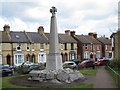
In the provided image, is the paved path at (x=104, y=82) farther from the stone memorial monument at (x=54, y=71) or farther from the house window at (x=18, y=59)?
the house window at (x=18, y=59)

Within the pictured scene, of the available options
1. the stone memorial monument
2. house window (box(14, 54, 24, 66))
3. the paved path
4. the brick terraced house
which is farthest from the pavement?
house window (box(14, 54, 24, 66))

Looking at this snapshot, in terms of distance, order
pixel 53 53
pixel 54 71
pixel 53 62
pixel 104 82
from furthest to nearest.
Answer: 1. pixel 53 53
2. pixel 53 62
3. pixel 54 71
4. pixel 104 82

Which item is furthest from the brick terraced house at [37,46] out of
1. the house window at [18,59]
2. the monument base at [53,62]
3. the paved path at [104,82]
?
the paved path at [104,82]

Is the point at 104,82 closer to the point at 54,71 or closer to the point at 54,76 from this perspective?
the point at 54,76

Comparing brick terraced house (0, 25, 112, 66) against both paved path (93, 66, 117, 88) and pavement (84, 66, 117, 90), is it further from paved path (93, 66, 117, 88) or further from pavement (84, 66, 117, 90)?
pavement (84, 66, 117, 90)

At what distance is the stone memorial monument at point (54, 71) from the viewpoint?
56.4 ft

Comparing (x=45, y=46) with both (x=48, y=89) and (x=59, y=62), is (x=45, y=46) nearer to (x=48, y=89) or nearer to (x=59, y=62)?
(x=59, y=62)

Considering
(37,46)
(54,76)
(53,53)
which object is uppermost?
(37,46)

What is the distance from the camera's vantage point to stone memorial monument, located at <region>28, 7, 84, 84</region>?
17.2m

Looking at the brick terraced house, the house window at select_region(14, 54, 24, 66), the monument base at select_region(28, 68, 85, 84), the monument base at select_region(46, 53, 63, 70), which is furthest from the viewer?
the house window at select_region(14, 54, 24, 66)

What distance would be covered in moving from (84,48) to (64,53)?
688 cm

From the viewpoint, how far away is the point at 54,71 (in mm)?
17859

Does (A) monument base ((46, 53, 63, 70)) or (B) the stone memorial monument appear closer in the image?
(B) the stone memorial monument

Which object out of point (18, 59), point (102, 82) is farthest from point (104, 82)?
point (18, 59)
